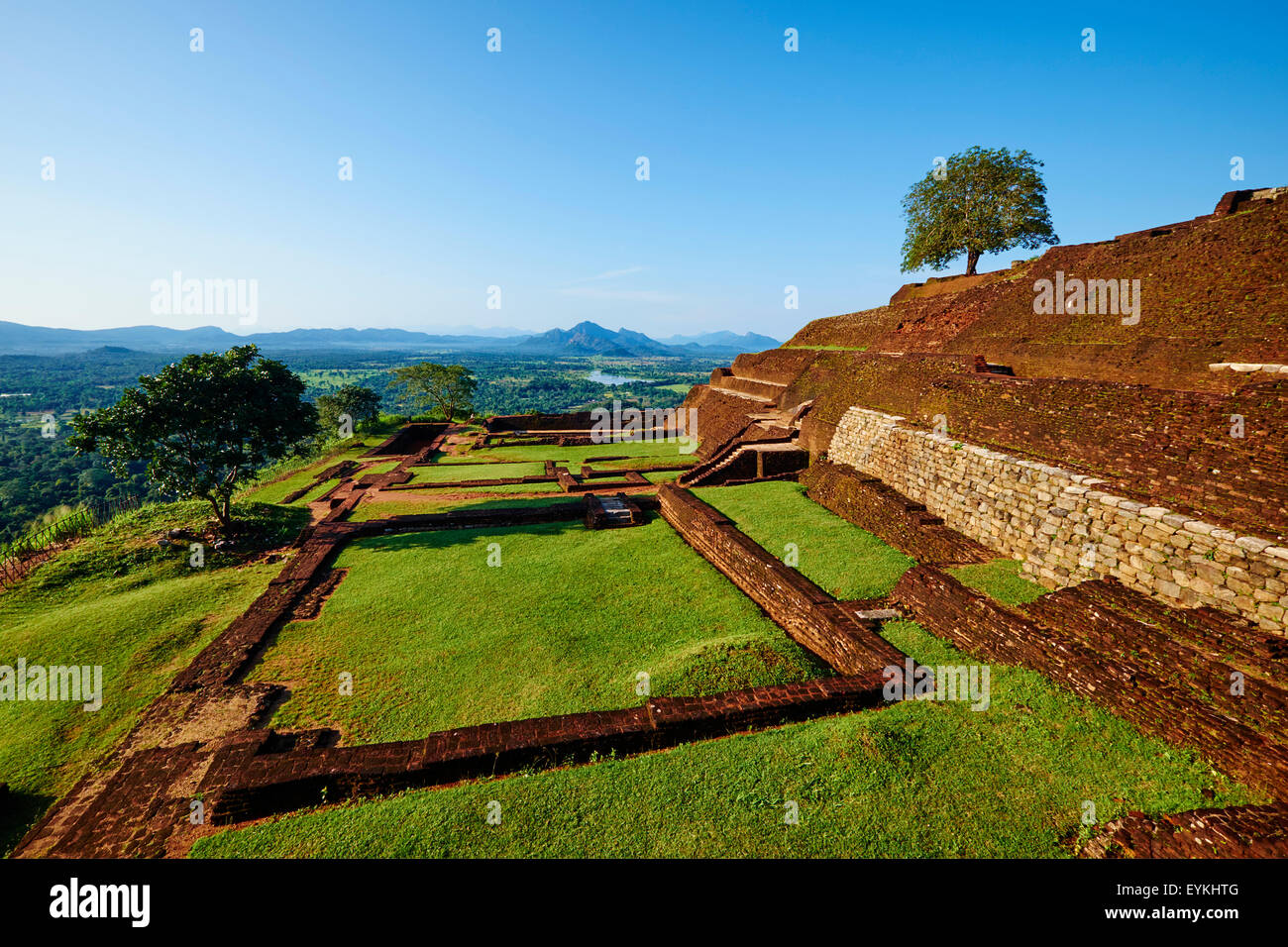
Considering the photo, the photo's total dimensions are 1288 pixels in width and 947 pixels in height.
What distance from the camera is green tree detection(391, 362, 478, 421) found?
40.3 metres

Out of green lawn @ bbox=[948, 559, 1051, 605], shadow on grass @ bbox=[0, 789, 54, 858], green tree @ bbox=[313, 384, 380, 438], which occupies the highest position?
green tree @ bbox=[313, 384, 380, 438]

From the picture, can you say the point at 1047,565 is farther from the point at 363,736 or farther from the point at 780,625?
the point at 363,736

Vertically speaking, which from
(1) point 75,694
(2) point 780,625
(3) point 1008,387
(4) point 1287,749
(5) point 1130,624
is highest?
(3) point 1008,387

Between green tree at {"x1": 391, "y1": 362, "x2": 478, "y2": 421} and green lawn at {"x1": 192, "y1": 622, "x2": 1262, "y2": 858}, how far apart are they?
38.8 m

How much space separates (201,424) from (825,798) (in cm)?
1544

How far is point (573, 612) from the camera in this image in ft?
27.6

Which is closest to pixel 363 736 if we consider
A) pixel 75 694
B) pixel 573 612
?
pixel 573 612

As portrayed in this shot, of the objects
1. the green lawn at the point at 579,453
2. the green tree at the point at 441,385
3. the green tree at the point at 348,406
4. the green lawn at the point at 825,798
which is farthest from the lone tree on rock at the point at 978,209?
the green tree at the point at 348,406

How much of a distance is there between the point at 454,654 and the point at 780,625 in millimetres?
5145

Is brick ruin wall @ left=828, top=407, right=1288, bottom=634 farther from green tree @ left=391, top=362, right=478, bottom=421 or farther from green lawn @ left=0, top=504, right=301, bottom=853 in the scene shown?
green tree @ left=391, top=362, right=478, bottom=421

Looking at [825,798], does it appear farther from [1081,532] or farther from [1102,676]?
[1081,532]

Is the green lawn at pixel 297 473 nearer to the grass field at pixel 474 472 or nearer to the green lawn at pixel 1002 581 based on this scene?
the grass field at pixel 474 472

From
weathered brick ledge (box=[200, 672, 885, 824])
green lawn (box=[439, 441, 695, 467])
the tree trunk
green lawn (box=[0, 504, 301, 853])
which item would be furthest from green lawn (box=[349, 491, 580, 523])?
weathered brick ledge (box=[200, 672, 885, 824])
